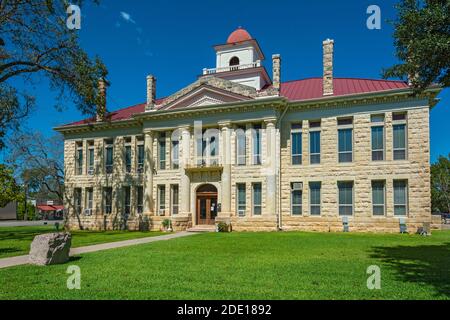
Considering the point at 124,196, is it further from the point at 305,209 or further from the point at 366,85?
the point at 366,85

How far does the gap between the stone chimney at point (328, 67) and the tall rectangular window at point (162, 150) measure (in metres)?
13.4

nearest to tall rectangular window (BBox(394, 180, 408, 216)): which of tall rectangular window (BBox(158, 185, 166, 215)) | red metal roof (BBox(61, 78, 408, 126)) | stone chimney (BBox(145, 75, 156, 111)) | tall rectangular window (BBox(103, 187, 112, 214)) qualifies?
red metal roof (BBox(61, 78, 408, 126))

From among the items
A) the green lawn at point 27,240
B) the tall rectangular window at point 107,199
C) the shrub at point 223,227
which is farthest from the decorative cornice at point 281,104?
the green lawn at point 27,240

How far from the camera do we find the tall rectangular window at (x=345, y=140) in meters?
25.3

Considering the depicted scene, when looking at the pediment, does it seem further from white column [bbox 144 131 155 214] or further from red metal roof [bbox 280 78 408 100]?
red metal roof [bbox 280 78 408 100]

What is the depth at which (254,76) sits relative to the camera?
3078cm

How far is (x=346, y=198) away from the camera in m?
25.0

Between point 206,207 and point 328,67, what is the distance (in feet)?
45.9

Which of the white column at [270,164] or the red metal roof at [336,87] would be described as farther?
the white column at [270,164]

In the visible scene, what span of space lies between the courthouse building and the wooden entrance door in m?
0.08

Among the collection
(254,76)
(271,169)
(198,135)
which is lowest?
(271,169)

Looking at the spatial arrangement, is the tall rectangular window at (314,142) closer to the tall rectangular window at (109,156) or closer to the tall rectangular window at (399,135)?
the tall rectangular window at (399,135)

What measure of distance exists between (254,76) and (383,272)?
23.8m
